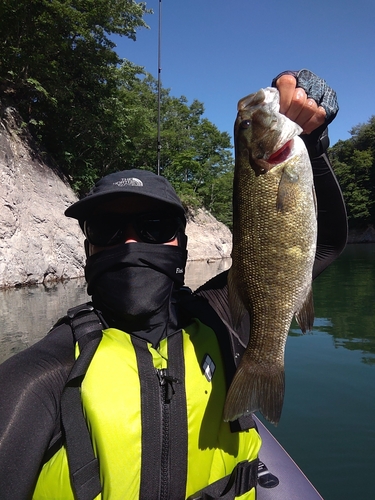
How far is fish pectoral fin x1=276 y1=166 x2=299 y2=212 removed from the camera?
1.97 meters

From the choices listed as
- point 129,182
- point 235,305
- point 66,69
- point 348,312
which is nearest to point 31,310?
point 348,312

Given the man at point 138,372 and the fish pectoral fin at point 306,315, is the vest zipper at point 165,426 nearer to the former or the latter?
the man at point 138,372

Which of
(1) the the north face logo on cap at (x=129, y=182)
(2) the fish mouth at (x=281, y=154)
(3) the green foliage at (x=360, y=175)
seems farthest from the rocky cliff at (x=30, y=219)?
(3) the green foliage at (x=360, y=175)

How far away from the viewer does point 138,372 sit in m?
1.85

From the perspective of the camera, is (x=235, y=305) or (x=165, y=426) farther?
(x=235, y=305)

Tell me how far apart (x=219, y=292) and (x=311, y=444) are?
3.05 meters

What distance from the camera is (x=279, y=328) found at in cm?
194

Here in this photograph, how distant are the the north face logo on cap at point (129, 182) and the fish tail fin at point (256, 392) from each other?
41.4 inches

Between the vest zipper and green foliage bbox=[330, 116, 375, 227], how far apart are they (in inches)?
2266

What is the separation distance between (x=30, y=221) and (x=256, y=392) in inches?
680

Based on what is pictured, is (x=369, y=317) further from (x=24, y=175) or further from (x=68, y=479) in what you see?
(x=24, y=175)

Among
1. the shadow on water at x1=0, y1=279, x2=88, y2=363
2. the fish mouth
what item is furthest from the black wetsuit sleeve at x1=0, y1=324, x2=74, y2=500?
the shadow on water at x1=0, y1=279, x2=88, y2=363

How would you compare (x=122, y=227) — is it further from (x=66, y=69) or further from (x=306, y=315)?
(x=66, y=69)

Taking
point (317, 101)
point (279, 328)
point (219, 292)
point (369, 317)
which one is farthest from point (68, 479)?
point (369, 317)
